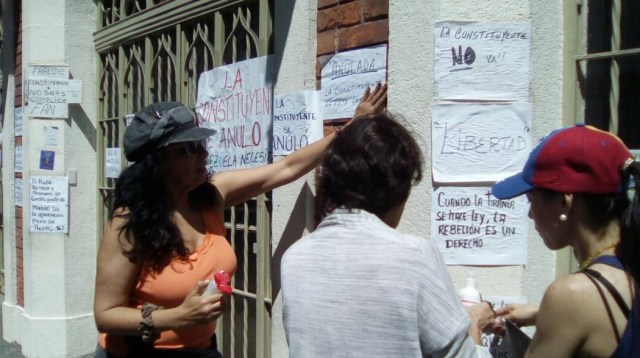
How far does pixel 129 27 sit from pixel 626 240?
16.2 feet

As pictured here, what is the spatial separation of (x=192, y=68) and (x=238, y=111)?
83 cm

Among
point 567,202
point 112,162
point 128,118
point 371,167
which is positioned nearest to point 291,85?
point 371,167

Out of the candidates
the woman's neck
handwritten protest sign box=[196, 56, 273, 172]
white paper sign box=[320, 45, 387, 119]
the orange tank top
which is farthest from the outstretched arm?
the woman's neck

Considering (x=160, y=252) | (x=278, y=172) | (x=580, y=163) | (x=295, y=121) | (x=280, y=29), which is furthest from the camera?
(x=280, y=29)

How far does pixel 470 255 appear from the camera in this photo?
114 inches

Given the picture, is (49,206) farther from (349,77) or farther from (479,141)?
(479,141)

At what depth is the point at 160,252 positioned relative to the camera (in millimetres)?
2648

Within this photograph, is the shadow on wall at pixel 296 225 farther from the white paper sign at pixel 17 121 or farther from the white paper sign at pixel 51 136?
the white paper sign at pixel 17 121

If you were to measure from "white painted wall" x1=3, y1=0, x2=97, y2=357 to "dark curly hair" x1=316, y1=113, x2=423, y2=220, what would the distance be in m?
5.16

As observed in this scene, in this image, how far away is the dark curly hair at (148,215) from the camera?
2.62 m

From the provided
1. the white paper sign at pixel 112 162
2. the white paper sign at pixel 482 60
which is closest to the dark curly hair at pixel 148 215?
the white paper sign at pixel 482 60

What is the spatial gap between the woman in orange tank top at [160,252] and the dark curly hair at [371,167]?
0.90 metres

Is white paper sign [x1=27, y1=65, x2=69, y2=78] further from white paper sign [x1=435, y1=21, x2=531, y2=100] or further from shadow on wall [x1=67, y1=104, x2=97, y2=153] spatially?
white paper sign [x1=435, y1=21, x2=531, y2=100]

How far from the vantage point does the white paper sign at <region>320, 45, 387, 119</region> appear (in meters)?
3.20
